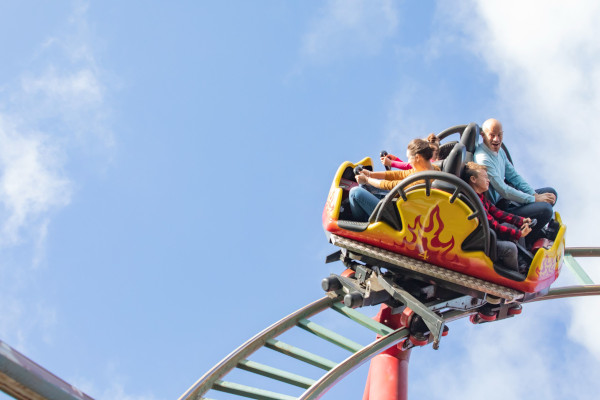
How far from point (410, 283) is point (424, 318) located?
1.39ft

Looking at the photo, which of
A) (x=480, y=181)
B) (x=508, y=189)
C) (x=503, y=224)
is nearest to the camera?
(x=480, y=181)

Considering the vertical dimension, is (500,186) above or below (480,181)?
above

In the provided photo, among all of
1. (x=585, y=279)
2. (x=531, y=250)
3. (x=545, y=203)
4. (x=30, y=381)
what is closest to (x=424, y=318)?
(x=531, y=250)

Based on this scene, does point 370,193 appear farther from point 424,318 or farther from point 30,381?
point 30,381

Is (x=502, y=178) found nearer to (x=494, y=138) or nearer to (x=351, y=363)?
(x=494, y=138)

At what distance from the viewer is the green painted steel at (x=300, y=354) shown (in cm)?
428

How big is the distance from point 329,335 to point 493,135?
1.80 m

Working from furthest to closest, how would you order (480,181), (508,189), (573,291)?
(573,291) → (508,189) → (480,181)

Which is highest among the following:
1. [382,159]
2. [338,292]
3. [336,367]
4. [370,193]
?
[382,159]

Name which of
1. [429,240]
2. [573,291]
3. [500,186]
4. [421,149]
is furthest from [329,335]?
[573,291]

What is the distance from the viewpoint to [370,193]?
454cm

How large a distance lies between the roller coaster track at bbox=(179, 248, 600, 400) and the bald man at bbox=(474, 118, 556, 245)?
29.6 inches

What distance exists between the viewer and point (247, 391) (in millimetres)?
4082

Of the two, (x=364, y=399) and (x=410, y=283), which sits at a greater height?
(x=410, y=283)
